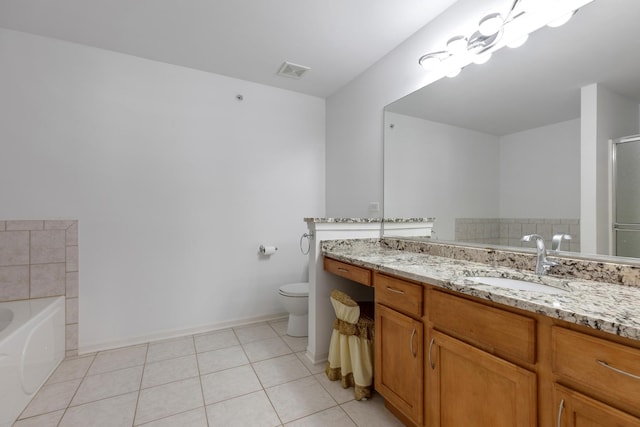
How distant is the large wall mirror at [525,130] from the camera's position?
1145mm

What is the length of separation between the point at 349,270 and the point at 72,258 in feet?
6.80

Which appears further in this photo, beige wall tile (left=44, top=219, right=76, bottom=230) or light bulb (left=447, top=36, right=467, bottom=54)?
beige wall tile (left=44, top=219, right=76, bottom=230)

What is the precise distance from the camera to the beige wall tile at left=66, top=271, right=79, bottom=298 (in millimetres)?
2088

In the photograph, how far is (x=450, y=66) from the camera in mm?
1789

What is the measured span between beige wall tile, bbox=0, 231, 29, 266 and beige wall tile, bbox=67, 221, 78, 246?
227 millimetres

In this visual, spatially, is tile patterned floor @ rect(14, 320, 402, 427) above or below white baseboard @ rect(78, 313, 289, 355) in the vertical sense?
below

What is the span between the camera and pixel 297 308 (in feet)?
7.80

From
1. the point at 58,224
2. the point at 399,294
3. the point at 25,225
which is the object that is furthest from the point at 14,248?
the point at 399,294

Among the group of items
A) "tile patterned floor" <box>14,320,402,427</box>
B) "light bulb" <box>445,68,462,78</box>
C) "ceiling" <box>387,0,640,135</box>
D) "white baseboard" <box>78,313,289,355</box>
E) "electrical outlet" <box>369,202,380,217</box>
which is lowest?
"tile patterned floor" <box>14,320,402,427</box>

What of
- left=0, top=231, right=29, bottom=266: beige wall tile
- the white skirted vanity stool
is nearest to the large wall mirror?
the white skirted vanity stool

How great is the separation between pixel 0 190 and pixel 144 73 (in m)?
1.32

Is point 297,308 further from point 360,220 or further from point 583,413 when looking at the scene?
point 583,413

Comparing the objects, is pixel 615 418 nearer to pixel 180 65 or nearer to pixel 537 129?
pixel 537 129

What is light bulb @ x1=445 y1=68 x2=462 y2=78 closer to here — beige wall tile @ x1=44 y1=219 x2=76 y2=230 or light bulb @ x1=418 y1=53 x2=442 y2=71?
light bulb @ x1=418 y1=53 x2=442 y2=71
